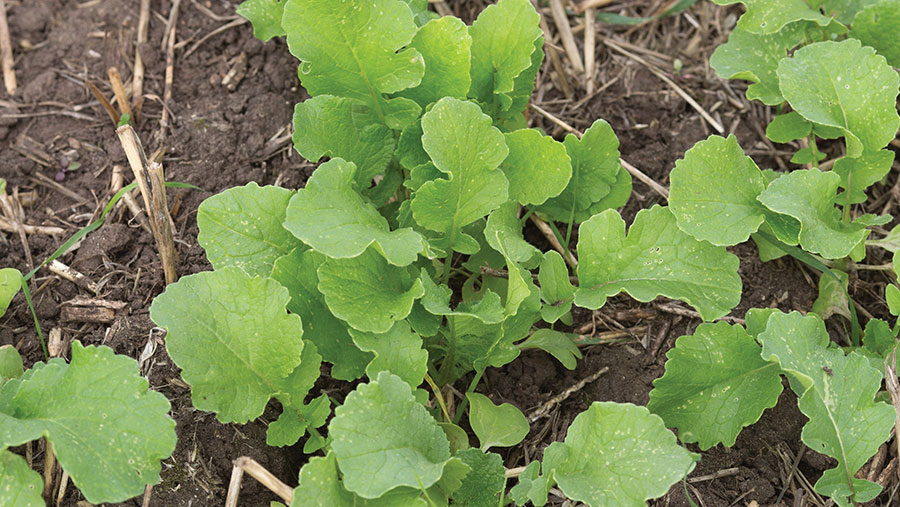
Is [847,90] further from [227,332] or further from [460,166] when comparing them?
[227,332]

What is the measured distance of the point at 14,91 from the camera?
318 centimetres

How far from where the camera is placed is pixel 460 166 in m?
2.34

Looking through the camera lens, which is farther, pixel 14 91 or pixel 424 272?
pixel 14 91

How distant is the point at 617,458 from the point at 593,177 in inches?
37.9

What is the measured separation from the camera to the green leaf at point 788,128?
2.86 metres

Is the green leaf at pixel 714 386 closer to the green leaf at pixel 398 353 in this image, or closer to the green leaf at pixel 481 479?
the green leaf at pixel 481 479

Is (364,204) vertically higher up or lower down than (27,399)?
higher up

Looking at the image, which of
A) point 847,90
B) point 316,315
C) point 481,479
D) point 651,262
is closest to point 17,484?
point 316,315

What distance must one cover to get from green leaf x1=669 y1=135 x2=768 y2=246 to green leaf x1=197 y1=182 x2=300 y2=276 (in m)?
1.11

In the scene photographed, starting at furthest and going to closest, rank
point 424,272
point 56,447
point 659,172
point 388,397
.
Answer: point 659,172 → point 424,272 → point 388,397 → point 56,447

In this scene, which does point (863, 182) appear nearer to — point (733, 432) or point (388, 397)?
point (733, 432)

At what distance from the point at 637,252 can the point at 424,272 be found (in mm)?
610

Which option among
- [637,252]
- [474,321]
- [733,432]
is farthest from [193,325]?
[733,432]

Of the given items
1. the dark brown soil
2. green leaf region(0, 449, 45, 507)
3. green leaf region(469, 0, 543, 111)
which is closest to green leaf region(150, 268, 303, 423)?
the dark brown soil
